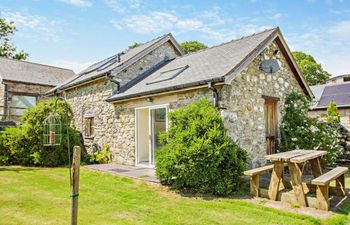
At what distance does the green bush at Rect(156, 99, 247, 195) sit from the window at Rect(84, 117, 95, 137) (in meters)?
6.49

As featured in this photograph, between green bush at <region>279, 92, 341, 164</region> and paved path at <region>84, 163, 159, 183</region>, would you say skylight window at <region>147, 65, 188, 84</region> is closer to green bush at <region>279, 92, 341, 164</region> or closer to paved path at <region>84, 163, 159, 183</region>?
paved path at <region>84, 163, 159, 183</region>

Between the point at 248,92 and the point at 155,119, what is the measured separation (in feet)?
12.6

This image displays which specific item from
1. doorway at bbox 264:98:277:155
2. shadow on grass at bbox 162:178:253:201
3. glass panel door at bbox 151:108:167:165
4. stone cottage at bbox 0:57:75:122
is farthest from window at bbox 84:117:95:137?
doorway at bbox 264:98:277:155

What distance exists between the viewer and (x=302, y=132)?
373 inches

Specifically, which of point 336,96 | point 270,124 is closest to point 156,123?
point 270,124

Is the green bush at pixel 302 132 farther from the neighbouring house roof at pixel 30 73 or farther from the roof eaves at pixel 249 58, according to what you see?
the neighbouring house roof at pixel 30 73

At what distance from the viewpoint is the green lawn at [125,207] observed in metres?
4.47

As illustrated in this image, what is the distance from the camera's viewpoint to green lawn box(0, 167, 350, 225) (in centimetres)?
447

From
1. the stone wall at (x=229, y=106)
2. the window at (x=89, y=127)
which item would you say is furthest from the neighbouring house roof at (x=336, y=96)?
the window at (x=89, y=127)

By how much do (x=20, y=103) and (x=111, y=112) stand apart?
39.9ft

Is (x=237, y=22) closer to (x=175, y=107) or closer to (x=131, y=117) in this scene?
(x=175, y=107)

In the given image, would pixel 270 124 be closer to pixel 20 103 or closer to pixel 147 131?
pixel 147 131

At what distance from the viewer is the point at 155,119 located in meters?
10.4

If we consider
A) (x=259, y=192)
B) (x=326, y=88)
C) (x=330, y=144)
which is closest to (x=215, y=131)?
(x=259, y=192)
